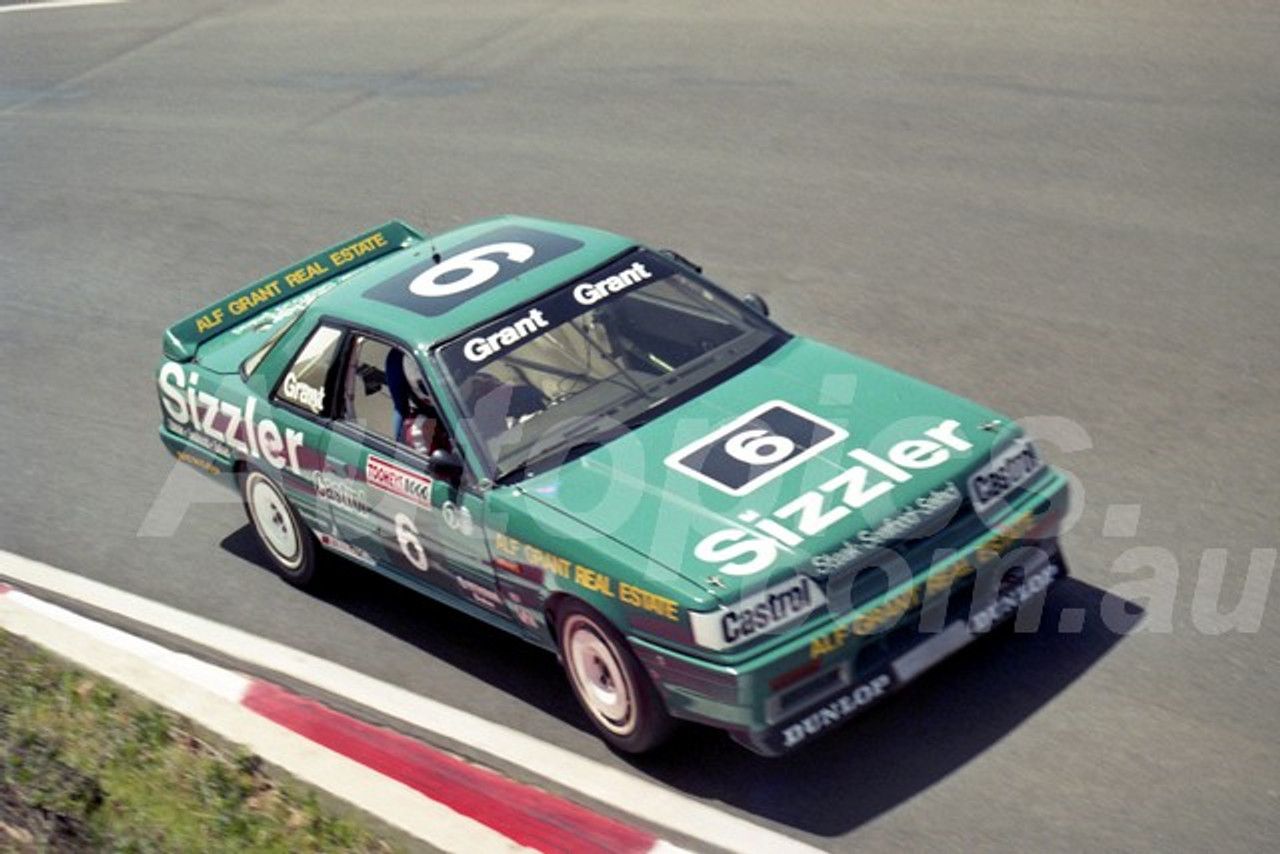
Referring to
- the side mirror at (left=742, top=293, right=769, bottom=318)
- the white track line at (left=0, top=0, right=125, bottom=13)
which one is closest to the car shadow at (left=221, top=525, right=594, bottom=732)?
the side mirror at (left=742, top=293, right=769, bottom=318)

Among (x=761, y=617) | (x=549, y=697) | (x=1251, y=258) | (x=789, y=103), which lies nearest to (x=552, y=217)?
(x=789, y=103)

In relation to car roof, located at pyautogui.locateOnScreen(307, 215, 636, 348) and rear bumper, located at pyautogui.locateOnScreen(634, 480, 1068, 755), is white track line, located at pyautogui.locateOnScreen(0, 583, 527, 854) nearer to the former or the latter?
rear bumper, located at pyautogui.locateOnScreen(634, 480, 1068, 755)

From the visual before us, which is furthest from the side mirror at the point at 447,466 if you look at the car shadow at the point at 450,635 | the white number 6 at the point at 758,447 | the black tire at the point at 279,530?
the black tire at the point at 279,530

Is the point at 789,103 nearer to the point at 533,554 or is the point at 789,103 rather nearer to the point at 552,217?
the point at 552,217

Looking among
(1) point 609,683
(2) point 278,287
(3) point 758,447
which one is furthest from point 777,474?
(2) point 278,287

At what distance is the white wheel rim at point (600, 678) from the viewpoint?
5.94 m

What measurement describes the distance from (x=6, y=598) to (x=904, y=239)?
17.7ft

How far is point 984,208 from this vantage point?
10.6m

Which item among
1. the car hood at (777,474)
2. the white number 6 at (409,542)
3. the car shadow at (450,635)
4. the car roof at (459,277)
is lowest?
the car shadow at (450,635)

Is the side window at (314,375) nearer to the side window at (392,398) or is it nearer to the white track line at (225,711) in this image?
the side window at (392,398)

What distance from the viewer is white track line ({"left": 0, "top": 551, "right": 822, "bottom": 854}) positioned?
561 cm

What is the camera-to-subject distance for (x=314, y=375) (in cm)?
735

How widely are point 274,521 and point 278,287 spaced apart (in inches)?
57.9

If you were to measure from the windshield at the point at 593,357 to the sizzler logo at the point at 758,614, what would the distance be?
1145 mm
